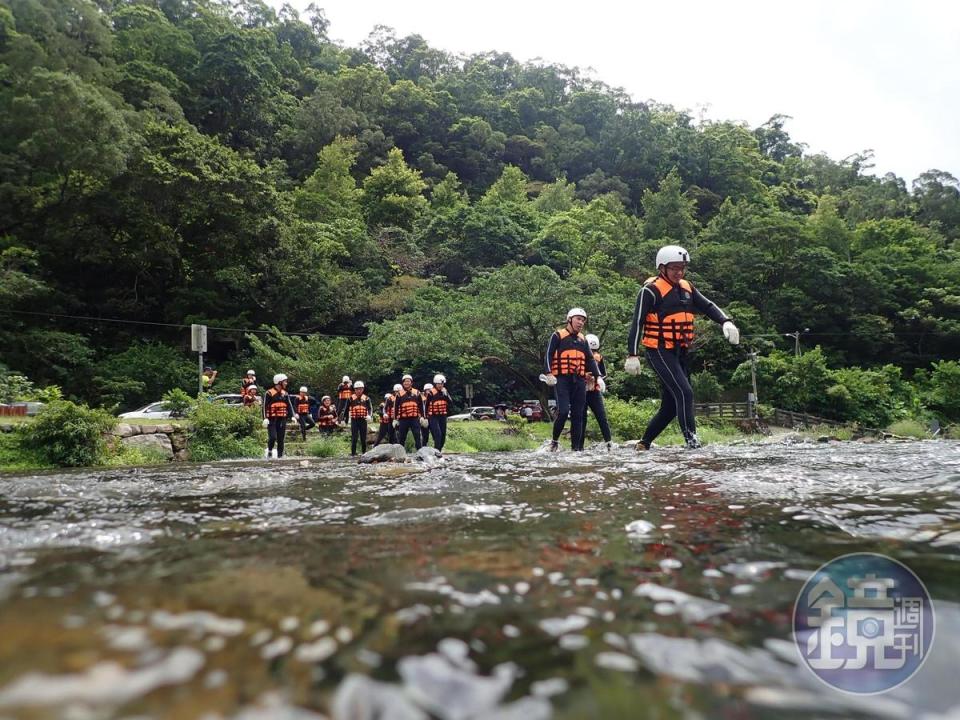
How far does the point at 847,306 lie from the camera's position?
43469 mm

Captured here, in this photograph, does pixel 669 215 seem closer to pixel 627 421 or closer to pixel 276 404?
pixel 627 421

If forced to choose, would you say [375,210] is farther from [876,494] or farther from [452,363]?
[876,494]

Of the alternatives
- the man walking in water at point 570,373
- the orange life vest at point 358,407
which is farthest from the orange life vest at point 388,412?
the man walking in water at point 570,373

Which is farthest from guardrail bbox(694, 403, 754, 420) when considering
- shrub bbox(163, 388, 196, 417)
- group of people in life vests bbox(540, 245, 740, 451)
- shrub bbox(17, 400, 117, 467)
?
shrub bbox(17, 400, 117, 467)

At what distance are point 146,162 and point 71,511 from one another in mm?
31172

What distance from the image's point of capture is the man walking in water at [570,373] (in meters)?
7.84

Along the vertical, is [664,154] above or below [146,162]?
above

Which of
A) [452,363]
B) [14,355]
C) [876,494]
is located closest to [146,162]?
[14,355]

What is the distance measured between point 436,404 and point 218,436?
4.97 metres

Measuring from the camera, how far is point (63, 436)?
10.3 meters

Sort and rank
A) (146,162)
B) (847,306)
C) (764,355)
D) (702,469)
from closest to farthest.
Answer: (702,469) → (146,162) → (764,355) → (847,306)

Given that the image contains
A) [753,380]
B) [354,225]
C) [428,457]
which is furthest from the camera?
[354,225]

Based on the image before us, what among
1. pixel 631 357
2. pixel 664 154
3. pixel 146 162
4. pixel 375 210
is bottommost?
pixel 631 357

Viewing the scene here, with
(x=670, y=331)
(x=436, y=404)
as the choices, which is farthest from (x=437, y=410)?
(x=670, y=331)
